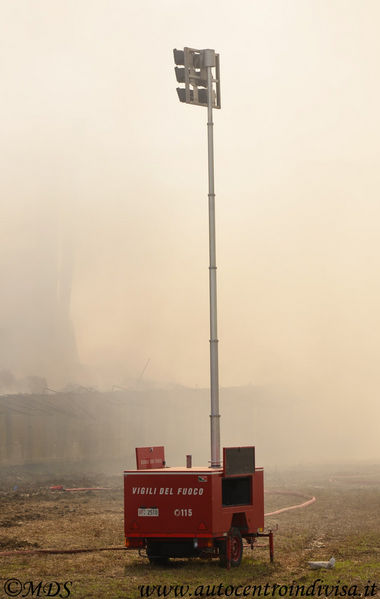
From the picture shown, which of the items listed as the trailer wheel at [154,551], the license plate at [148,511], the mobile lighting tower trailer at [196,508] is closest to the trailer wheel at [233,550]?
the mobile lighting tower trailer at [196,508]

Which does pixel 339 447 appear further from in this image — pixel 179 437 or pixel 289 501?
pixel 289 501

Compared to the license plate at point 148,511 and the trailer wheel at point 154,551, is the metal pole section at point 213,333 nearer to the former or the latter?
the license plate at point 148,511

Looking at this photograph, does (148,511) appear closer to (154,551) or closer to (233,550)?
(154,551)

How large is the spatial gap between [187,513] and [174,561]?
2905 millimetres

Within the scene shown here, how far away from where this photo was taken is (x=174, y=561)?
2688cm

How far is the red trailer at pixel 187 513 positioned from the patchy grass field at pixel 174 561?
0.59m

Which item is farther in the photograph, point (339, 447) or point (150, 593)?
point (339, 447)

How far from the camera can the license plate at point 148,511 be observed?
82.4 ft

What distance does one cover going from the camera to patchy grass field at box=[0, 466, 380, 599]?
22219 mm

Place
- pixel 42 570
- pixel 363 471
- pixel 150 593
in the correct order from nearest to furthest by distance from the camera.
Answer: pixel 150 593 < pixel 42 570 < pixel 363 471

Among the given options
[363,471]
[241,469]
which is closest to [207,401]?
[363,471]

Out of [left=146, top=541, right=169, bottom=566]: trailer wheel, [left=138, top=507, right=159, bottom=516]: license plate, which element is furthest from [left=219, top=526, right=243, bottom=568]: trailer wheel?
[left=138, top=507, right=159, bottom=516]: license plate

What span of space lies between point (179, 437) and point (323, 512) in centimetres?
8139

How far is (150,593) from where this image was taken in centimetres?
2105
